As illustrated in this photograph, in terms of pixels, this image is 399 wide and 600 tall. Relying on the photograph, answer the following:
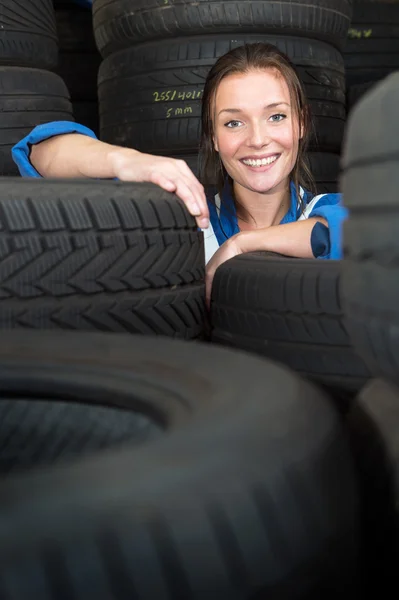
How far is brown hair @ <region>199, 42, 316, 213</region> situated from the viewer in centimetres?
199

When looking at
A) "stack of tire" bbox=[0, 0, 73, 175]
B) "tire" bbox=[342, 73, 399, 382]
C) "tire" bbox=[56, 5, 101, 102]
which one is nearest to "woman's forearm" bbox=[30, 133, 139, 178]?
"stack of tire" bbox=[0, 0, 73, 175]

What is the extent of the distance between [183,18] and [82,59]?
901 mm

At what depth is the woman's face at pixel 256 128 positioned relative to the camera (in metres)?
1.95

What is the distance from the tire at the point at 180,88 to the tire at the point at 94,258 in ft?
3.36

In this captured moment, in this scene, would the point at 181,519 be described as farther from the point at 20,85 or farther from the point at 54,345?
the point at 20,85

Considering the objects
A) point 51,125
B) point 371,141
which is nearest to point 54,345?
point 371,141

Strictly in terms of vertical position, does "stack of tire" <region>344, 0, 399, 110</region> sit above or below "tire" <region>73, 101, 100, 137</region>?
above

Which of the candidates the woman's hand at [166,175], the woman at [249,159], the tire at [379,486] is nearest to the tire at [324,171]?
the woman at [249,159]

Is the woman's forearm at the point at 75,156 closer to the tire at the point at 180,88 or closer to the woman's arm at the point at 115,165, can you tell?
the woman's arm at the point at 115,165

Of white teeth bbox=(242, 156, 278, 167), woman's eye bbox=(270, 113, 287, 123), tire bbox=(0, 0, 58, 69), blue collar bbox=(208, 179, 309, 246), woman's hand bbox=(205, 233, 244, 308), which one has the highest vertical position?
tire bbox=(0, 0, 58, 69)

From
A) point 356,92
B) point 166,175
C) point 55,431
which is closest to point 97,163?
point 166,175

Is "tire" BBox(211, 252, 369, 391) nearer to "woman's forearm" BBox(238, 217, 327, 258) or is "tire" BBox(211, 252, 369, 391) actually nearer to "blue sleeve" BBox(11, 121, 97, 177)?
"woman's forearm" BBox(238, 217, 327, 258)

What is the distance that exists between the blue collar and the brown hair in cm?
3

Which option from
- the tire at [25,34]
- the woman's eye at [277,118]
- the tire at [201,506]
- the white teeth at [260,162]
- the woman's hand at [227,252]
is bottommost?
the woman's hand at [227,252]
